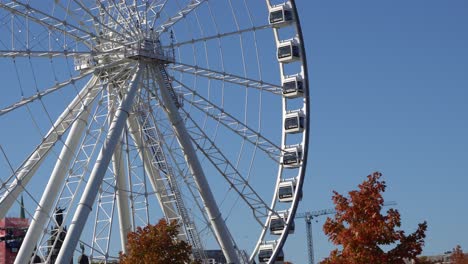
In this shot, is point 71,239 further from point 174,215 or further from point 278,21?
point 278,21

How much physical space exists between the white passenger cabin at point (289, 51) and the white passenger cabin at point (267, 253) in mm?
11415

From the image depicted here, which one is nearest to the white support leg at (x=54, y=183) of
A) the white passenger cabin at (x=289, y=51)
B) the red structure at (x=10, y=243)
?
the white passenger cabin at (x=289, y=51)

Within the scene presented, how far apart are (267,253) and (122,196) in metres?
9.57

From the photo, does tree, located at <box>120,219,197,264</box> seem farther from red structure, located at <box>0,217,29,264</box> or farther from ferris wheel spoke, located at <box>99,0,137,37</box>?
red structure, located at <box>0,217,29,264</box>

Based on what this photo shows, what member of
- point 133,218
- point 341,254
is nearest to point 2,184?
point 133,218

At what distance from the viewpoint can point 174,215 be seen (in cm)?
6044

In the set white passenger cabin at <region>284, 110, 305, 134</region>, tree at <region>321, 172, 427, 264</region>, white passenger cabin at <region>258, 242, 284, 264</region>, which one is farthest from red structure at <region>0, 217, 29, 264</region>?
tree at <region>321, 172, 427, 264</region>

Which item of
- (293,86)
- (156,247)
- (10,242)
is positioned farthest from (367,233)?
(10,242)

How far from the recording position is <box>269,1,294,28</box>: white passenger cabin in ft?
216

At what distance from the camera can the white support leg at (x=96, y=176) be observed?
4944cm

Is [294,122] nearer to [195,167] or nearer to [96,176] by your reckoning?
[195,167]

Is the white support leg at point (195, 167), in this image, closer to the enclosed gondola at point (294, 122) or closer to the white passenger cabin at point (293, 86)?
the enclosed gondola at point (294, 122)

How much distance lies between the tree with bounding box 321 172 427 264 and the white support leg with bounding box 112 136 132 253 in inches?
565

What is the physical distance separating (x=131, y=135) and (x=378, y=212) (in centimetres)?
1705
